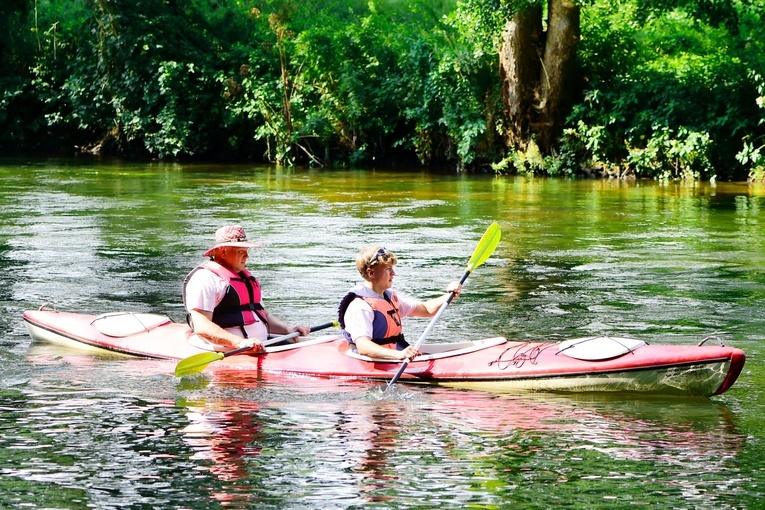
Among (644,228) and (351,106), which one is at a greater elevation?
(351,106)

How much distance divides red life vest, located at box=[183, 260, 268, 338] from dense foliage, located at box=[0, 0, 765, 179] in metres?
13.0

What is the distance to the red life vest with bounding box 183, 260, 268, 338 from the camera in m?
6.53

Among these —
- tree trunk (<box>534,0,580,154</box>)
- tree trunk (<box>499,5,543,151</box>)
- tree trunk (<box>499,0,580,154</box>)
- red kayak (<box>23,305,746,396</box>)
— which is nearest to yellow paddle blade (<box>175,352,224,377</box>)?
red kayak (<box>23,305,746,396</box>)

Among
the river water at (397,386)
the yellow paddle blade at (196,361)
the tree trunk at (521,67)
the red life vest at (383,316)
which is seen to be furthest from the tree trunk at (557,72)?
the yellow paddle blade at (196,361)

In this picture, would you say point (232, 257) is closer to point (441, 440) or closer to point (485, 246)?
point (485, 246)

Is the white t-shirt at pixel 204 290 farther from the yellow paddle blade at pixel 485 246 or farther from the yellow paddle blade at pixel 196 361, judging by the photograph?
the yellow paddle blade at pixel 485 246

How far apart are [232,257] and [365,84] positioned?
1675 cm

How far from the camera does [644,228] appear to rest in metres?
13.2

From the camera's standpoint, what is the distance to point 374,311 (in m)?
6.24

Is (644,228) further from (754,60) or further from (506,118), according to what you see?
(506,118)

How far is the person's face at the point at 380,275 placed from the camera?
6.14m

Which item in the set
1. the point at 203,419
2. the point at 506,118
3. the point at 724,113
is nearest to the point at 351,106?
the point at 506,118

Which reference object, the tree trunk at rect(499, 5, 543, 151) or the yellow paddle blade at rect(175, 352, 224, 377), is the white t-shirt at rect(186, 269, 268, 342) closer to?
the yellow paddle blade at rect(175, 352, 224, 377)

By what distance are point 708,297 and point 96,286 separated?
4.57 meters
